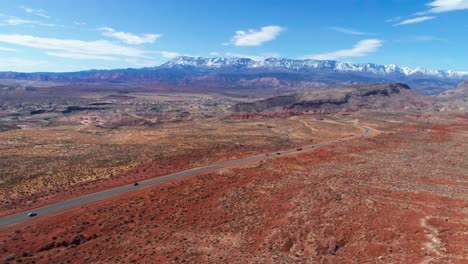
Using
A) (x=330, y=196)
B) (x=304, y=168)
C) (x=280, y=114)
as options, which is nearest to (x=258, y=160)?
(x=304, y=168)

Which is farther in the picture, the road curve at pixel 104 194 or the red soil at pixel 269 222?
the road curve at pixel 104 194

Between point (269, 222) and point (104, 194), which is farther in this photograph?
point (104, 194)

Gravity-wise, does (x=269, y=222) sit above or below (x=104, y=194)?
above

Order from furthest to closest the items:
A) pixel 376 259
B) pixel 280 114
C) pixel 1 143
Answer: pixel 280 114 < pixel 1 143 < pixel 376 259

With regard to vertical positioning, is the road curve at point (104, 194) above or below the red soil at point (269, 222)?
below

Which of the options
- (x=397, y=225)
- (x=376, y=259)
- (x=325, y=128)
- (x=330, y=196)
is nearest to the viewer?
(x=376, y=259)

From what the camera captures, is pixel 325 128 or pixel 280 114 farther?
pixel 280 114

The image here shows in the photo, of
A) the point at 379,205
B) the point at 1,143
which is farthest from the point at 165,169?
the point at 1,143

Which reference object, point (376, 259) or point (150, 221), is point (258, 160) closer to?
point (150, 221)
